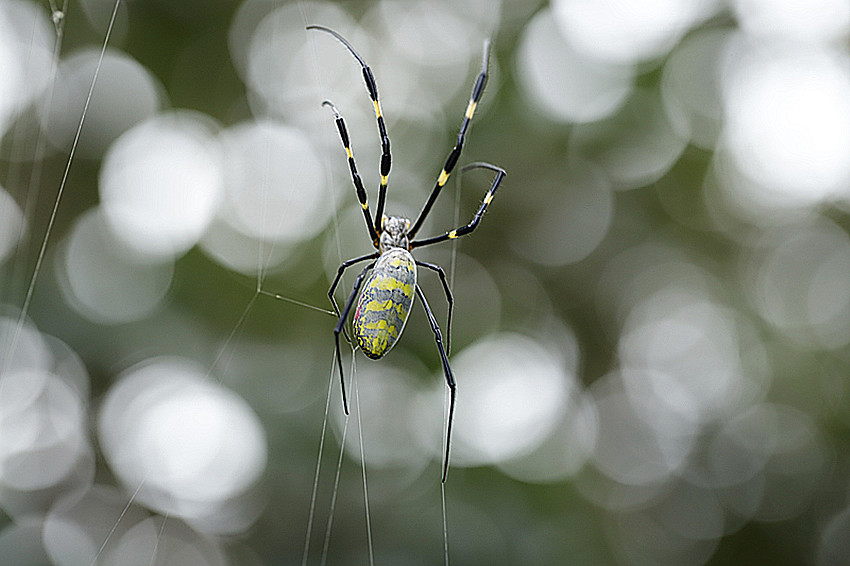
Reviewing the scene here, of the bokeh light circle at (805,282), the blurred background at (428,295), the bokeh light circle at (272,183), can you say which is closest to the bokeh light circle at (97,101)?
the blurred background at (428,295)

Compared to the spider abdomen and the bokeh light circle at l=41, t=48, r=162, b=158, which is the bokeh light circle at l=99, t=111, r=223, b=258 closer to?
the bokeh light circle at l=41, t=48, r=162, b=158

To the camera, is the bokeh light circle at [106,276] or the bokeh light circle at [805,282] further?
the bokeh light circle at [805,282]

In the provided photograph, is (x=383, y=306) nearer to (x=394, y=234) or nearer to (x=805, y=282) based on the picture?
(x=394, y=234)

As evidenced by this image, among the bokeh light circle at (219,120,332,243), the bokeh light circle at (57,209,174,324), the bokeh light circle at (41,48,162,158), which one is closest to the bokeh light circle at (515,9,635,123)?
the bokeh light circle at (219,120,332,243)

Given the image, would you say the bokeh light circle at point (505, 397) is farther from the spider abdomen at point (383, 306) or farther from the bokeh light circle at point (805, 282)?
the spider abdomen at point (383, 306)

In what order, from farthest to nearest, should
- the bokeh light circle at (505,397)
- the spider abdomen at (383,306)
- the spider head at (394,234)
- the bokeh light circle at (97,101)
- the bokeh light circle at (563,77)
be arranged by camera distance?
the bokeh light circle at (563,77) < the bokeh light circle at (505,397) < the bokeh light circle at (97,101) < the spider head at (394,234) < the spider abdomen at (383,306)

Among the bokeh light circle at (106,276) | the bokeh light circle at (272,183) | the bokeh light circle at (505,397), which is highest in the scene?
the bokeh light circle at (272,183)
